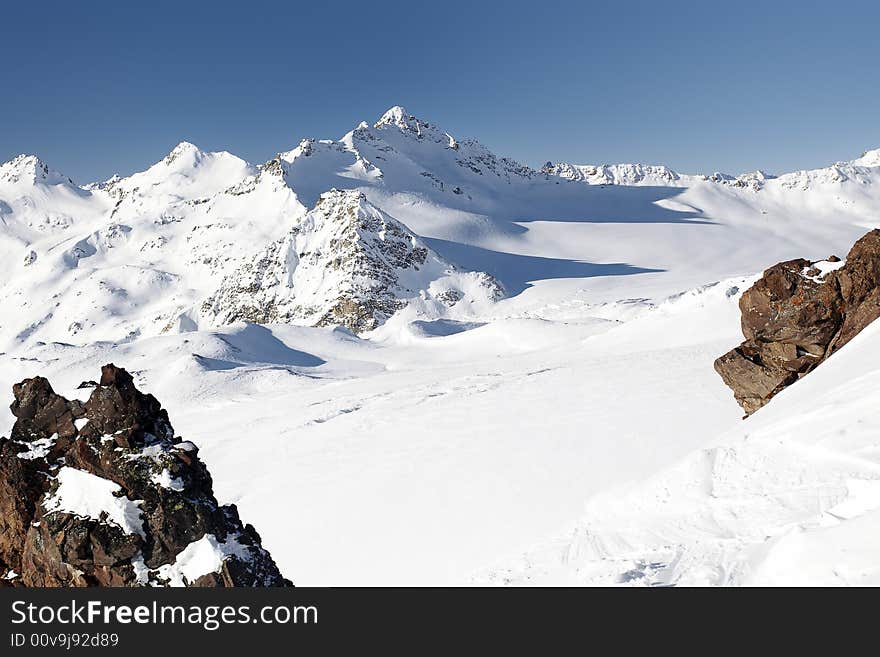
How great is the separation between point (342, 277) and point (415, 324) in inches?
884

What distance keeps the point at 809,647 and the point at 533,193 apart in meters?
149

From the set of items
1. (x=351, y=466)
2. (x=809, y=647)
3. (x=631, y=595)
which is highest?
(x=351, y=466)

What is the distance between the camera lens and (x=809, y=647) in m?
5.39

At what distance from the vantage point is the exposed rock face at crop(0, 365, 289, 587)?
8.76m

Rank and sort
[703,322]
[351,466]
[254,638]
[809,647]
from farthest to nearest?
[703,322]
[351,466]
[254,638]
[809,647]

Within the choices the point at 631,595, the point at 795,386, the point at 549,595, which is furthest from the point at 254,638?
the point at 795,386

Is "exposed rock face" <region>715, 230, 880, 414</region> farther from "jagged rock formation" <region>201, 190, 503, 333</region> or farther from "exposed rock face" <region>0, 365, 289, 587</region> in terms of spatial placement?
"jagged rock formation" <region>201, 190, 503, 333</region>

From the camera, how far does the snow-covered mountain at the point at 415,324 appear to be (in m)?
15.8

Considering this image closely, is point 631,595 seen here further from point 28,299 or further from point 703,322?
point 28,299

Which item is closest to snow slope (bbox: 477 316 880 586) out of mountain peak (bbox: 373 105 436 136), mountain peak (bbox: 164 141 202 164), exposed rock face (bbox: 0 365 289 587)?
exposed rock face (bbox: 0 365 289 587)

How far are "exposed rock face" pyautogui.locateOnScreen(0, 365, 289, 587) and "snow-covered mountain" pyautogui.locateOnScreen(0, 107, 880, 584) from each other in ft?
12.5

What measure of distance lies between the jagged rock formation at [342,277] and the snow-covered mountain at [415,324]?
1.18 feet

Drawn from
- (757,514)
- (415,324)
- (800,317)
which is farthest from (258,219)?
(757,514)

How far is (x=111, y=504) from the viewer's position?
9.19 m
